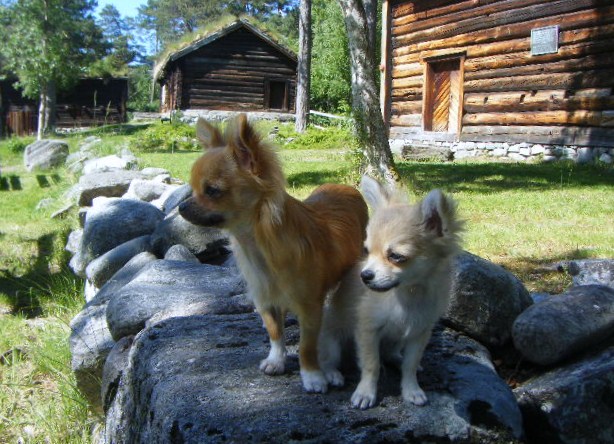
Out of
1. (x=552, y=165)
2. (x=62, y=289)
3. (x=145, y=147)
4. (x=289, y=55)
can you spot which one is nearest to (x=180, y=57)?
(x=289, y=55)

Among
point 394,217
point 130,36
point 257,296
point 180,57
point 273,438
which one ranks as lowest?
point 273,438

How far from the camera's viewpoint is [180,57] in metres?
30.4

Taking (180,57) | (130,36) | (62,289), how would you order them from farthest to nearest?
1. (130,36)
2. (180,57)
3. (62,289)

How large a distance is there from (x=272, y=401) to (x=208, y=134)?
126 cm

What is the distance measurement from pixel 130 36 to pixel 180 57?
58.1 meters

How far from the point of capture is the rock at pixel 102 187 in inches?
389

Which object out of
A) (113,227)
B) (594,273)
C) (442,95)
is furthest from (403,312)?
(442,95)

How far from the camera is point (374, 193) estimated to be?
8.96 ft

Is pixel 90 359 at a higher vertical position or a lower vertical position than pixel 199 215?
lower

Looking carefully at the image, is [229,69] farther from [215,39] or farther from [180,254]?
[180,254]

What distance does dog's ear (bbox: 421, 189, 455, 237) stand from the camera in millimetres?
2430

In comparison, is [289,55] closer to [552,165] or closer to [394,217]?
[552,165]

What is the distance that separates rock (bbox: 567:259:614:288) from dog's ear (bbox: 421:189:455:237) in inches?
89.8

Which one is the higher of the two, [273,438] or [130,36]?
[130,36]
